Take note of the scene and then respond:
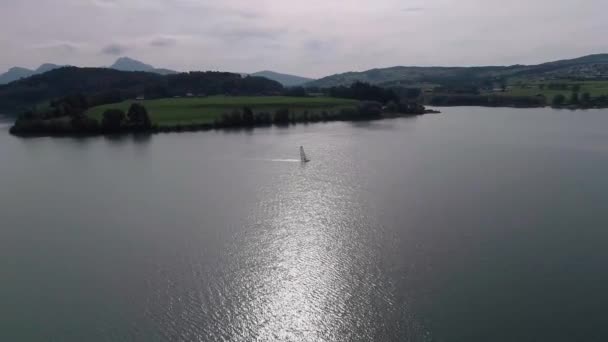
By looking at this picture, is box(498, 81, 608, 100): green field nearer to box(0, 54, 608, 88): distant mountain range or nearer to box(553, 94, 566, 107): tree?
box(553, 94, 566, 107): tree

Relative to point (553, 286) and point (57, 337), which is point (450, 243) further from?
point (57, 337)

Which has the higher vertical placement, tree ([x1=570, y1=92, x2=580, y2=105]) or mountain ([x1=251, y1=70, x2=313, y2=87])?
mountain ([x1=251, y1=70, x2=313, y2=87])

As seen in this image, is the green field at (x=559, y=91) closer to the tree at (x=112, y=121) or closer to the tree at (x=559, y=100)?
the tree at (x=559, y=100)

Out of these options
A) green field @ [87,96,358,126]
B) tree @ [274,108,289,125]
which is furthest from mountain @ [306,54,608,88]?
tree @ [274,108,289,125]

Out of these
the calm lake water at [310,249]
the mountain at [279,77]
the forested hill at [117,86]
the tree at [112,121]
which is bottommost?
the calm lake water at [310,249]

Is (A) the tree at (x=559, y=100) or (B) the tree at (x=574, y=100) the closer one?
(B) the tree at (x=574, y=100)

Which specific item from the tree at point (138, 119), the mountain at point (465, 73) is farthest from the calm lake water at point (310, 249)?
the mountain at point (465, 73)

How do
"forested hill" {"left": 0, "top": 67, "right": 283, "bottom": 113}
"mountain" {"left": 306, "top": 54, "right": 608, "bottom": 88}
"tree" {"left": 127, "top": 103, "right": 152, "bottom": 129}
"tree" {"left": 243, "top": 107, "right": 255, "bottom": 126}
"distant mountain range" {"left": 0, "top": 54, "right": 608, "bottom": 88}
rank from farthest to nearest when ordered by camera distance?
"mountain" {"left": 306, "top": 54, "right": 608, "bottom": 88} → "distant mountain range" {"left": 0, "top": 54, "right": 608, "bottom": 88} → "forested hill" {"left": 0, "top": 67, "right": 283, "bottom": 113} → "tree" {"left": 243, "top": 107, "right": 255, "bottom": 126} → "tree" {"left": 127, "top": 103, "right": 152, "bottom": 129}
